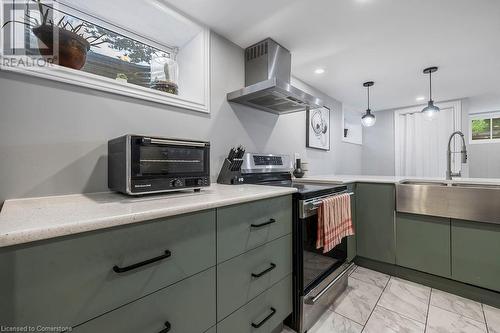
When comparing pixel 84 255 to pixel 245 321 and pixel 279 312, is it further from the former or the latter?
pixel 279 312

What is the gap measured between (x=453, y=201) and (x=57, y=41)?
9.43ft

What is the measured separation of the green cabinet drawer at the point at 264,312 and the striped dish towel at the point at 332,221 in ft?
1.11

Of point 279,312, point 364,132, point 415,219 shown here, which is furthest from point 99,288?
point 364,132

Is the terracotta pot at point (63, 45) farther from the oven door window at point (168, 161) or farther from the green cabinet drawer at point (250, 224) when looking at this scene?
the green cabinet drawer at point (250, 224)

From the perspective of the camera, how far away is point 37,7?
3.65 feet

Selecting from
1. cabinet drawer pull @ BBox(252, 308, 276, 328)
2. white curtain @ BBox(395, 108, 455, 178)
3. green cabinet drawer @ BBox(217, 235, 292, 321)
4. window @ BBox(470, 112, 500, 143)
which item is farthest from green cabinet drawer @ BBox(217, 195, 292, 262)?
window @ BBox(470, 112, 500, 143)

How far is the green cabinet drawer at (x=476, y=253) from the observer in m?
1.62

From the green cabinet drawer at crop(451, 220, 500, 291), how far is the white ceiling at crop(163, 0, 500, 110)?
157 centimetres

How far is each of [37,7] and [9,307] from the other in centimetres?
141

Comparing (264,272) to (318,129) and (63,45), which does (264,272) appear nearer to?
(63,45)

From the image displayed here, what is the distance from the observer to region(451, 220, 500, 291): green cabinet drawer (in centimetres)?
162

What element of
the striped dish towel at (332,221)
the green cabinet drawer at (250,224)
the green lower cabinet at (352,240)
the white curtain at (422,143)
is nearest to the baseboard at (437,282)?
the green lower cabinet at (352,240)

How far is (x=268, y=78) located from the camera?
1.91m
